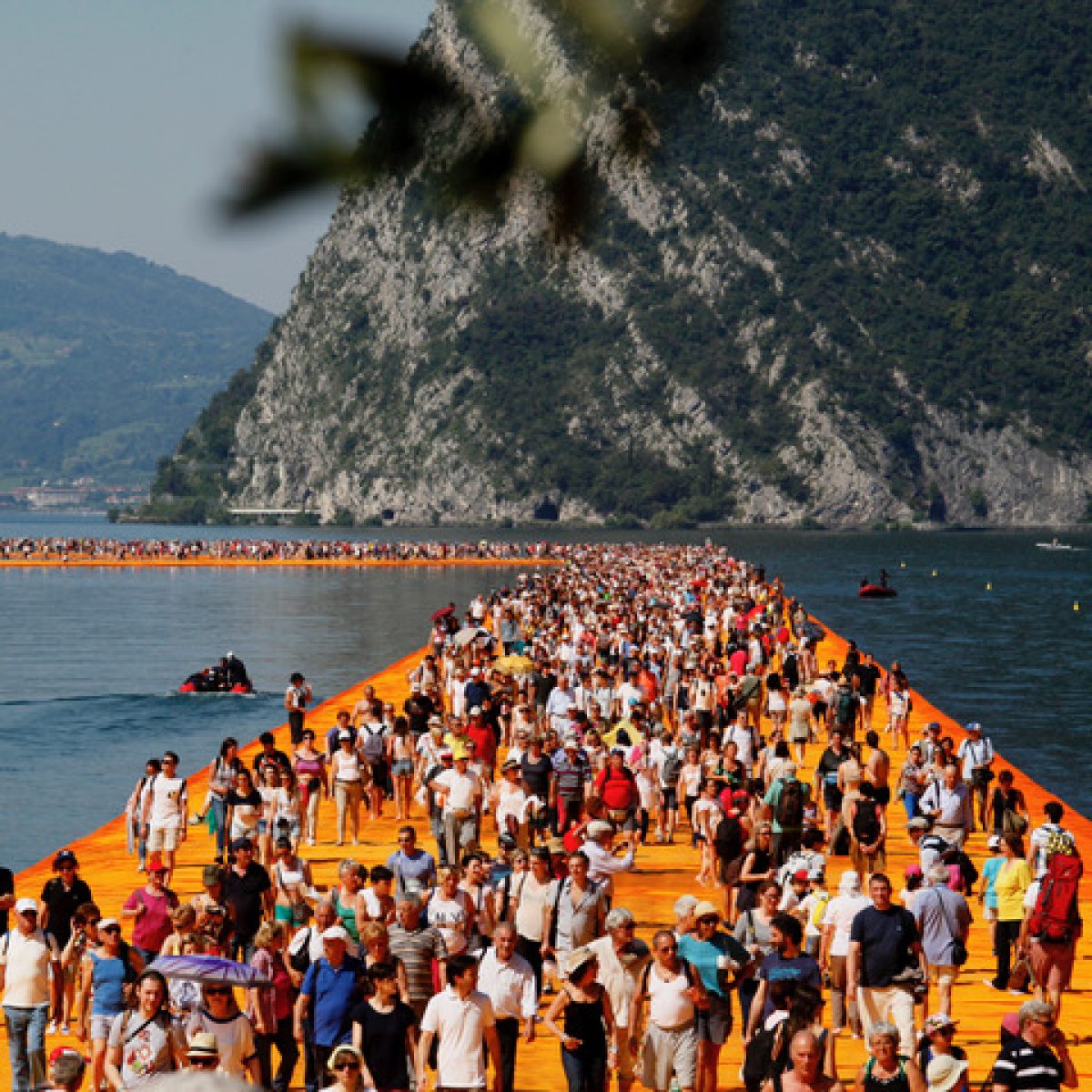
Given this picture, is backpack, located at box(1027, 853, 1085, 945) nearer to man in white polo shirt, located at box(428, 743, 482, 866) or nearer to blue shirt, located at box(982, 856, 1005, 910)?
blue shirt, located at box(982, 856, 1005, 910)

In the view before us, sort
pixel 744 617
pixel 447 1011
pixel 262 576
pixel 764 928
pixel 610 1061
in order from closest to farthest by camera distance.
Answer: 1. pixel 447 1011
2. pixel 610 1061
3. pixel 764 928
4. pixel 744 617
5. pixel 262 576

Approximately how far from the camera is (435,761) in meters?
21.8

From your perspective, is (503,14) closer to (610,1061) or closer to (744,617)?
(610,1061)

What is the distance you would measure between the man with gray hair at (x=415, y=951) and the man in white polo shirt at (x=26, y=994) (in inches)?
101

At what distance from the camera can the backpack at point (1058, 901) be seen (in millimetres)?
13297

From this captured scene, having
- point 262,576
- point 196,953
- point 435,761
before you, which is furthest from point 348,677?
point 262,576

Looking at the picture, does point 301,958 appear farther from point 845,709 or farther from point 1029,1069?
point 845,709

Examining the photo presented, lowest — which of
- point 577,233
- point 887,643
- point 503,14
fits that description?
point 887,643

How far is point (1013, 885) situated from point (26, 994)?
7872mm

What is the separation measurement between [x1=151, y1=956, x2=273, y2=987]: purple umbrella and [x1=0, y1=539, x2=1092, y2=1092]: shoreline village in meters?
0.02

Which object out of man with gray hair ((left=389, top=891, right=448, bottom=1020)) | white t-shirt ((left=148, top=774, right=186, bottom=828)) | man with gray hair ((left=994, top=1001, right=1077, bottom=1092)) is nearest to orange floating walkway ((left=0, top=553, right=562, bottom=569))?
white t-shirt ((left=148, top=774, right=186, bottom=828))

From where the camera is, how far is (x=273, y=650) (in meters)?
63.6

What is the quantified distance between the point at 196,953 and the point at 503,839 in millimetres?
3877

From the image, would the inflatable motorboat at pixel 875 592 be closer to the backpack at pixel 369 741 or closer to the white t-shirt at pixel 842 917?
the backpack at pixel 369 741
